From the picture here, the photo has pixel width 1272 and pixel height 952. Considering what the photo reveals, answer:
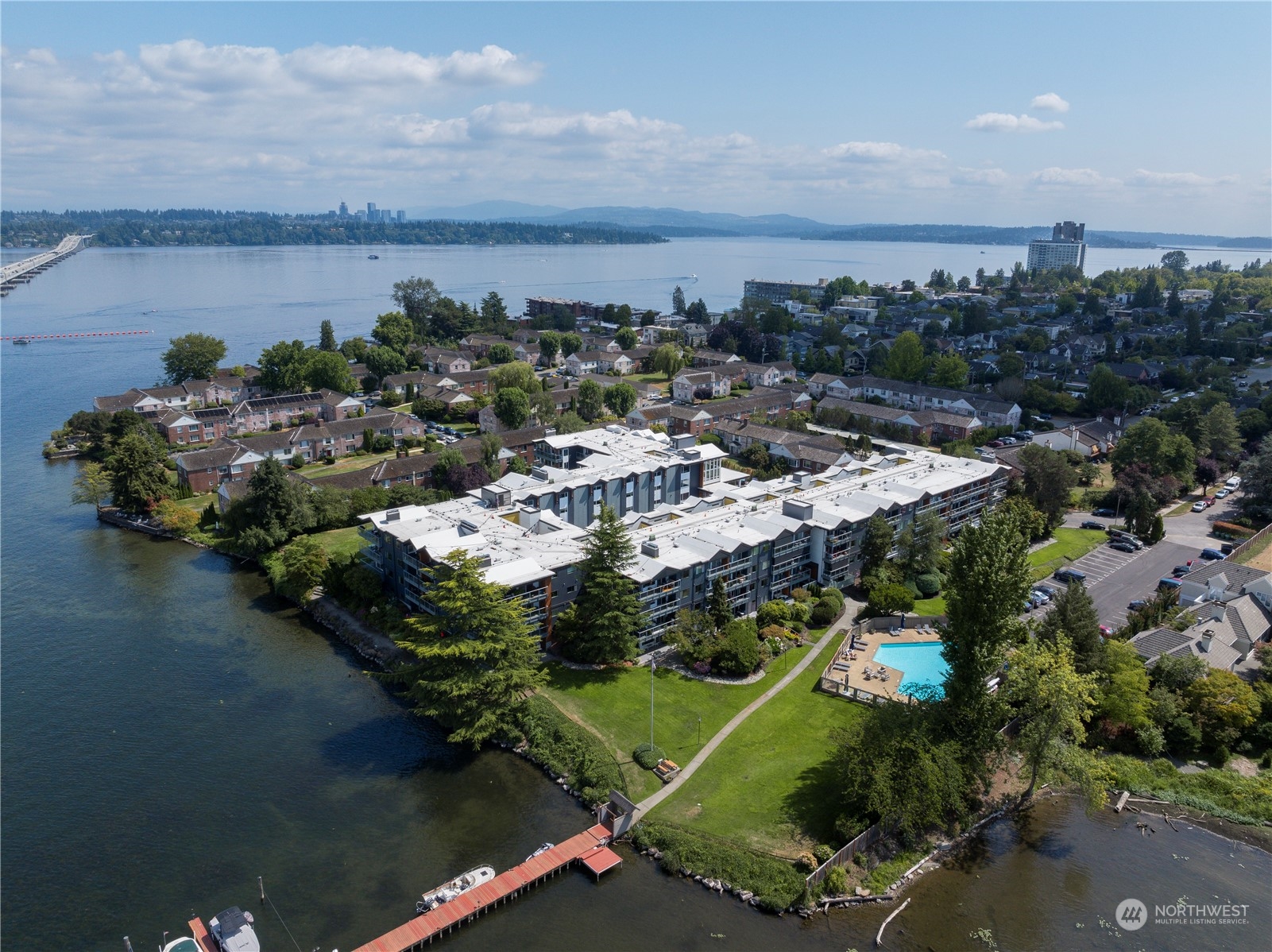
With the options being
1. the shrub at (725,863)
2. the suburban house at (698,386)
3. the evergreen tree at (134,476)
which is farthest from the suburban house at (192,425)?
the shrub at (725,863)

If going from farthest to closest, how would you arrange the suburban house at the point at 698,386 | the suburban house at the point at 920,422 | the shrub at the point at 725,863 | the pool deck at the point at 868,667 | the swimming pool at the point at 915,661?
the suburban house at the point at 698,386 → the suburban house at the point at 920,422 → the swimming pool at the point at 915,661 → the pool deck at the point at 868,667 → the shrub at the point at 725,863

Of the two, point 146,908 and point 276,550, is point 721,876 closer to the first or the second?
point 146,908

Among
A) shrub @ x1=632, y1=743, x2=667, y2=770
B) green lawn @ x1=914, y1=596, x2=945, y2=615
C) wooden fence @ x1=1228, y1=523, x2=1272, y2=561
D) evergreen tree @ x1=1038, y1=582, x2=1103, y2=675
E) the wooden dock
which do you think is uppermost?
evergreen tree @ x1=1038, y1=582, x2=1103, y2=675

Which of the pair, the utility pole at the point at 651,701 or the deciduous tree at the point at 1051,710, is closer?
the deciduous tree at the point at 1051,710

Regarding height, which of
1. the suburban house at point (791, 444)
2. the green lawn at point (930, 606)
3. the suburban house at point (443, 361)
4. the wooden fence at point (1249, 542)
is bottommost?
the green lawn at point (930, 606)

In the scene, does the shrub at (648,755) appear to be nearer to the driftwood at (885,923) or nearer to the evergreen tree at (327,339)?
the driftwood at (885,923)

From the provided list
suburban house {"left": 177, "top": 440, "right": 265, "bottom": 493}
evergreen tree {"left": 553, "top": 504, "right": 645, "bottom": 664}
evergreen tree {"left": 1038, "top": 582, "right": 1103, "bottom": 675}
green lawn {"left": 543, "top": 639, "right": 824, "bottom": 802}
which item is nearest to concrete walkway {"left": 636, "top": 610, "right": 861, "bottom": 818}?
green lawn {"left": 543, "top": 639, "right": 824, "bottom": 802}

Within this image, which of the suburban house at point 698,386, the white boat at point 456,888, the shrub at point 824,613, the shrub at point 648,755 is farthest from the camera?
the suburban house at point 698,386

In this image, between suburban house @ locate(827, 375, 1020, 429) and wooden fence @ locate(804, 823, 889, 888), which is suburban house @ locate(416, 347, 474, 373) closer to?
suburban house @ locate(827, 375, 1020, 429)
